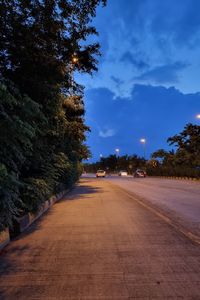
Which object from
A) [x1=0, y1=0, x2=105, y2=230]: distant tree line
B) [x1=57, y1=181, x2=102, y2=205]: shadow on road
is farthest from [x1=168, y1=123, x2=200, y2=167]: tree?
[x1=0, y1=0, x2=105, y2=230]: distant tree line

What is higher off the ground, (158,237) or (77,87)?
(77,87)

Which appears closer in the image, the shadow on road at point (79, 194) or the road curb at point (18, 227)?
the road curb at point (18, 227)

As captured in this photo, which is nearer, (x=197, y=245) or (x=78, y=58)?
(x=197, y=245)

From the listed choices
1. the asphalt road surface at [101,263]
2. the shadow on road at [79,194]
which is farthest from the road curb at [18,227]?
the shadow on road at [79,194]

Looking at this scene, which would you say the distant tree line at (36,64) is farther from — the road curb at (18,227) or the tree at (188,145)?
the tree at (188,145)

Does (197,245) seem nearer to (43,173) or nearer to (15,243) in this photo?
(15,243)

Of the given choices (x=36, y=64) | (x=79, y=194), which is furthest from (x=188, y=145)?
(x=36, y=64)

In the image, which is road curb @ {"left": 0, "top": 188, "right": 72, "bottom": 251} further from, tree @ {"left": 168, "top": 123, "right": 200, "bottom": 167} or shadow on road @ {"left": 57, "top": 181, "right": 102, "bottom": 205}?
tree @ {"left": 168, "top": 123, "right": 200, "bottom": 167}

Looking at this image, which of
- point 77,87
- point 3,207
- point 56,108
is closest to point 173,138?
point 77,87

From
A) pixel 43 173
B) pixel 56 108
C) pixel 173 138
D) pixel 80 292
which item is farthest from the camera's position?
pixel 173 138

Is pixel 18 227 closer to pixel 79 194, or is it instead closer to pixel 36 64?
pixel 36 64

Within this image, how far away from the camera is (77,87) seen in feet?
67.3

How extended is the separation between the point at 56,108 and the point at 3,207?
259 inches

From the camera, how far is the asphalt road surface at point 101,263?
6.20m
